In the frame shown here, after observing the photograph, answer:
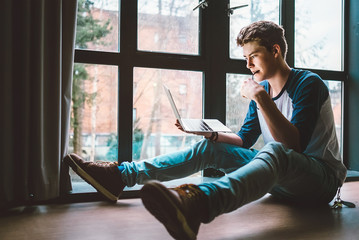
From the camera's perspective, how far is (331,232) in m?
1.13

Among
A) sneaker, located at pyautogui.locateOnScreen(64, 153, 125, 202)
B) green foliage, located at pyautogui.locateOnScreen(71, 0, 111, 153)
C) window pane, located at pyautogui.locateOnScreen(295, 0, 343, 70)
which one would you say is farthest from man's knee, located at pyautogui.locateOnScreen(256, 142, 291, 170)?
window pane, located at pyautogui.locateOnScreen(295, 0, 343, 70)

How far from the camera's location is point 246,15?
2119 mm

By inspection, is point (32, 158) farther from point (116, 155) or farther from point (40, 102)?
point (116, 155)

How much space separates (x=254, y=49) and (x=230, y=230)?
80 cm

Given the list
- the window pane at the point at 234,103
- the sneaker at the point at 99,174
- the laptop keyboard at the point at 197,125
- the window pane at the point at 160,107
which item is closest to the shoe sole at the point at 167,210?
the laptop keyboard at the point at 197,125

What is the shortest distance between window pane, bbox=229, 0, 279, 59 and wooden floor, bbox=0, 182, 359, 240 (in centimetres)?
106

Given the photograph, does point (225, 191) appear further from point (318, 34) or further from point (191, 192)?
point (318, 34)

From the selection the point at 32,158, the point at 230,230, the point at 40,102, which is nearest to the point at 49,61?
the point at 40,102

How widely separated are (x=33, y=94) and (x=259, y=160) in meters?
1.05

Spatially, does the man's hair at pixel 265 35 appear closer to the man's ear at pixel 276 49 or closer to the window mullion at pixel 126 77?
the man's ear at pixel 276 49

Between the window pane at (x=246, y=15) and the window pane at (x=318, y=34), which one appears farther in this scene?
the window pane at (x=318, y=34)

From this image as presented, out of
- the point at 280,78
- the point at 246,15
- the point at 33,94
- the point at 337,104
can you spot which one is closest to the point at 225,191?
the point at 280,78

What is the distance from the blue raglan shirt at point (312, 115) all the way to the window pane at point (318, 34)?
1.04 meters

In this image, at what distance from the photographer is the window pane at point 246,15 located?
206cm
